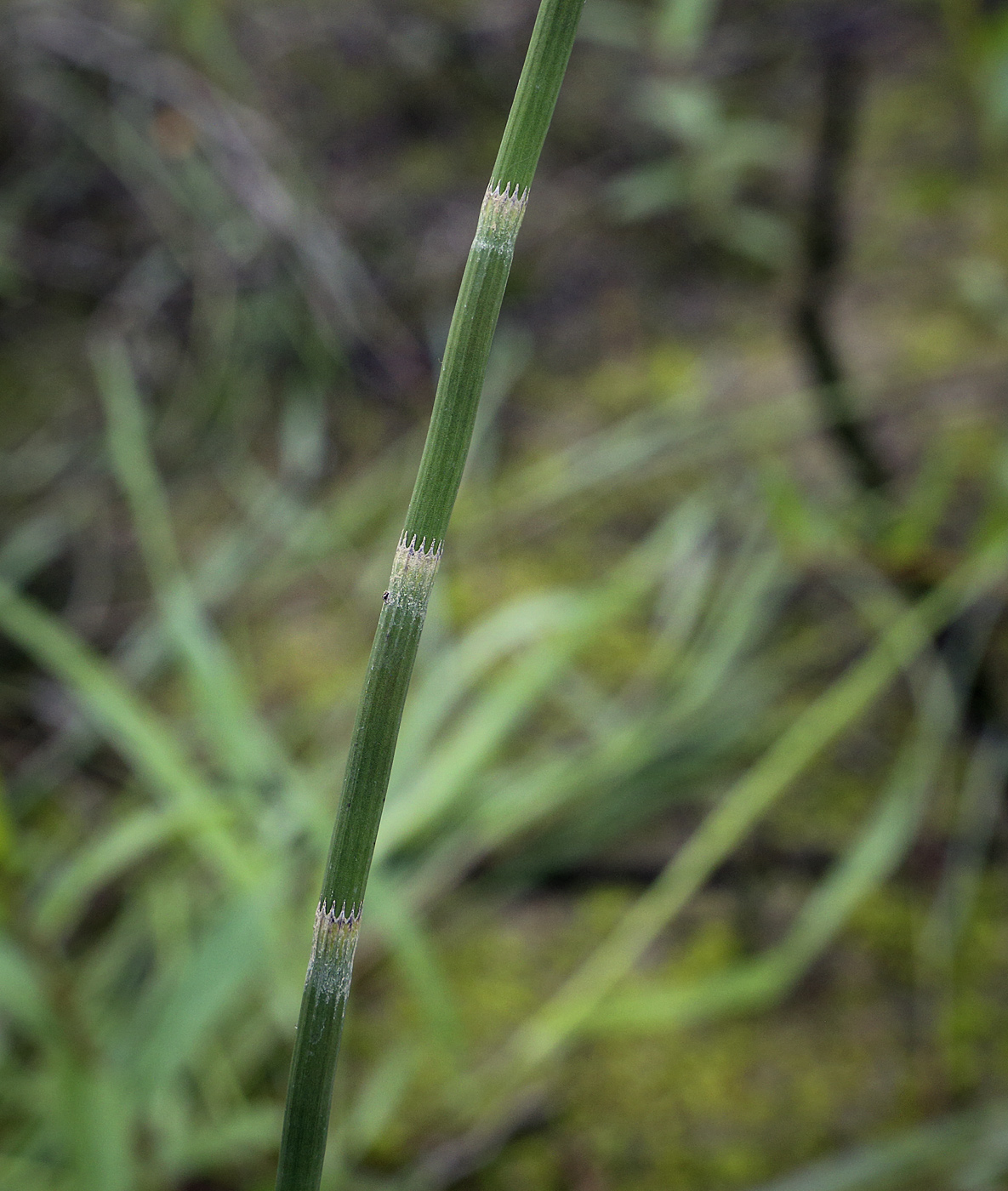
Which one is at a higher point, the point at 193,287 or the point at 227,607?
the point at 193,287

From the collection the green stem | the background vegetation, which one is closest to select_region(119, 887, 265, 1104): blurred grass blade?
the background vegetation

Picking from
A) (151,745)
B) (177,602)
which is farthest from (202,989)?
(177,602)

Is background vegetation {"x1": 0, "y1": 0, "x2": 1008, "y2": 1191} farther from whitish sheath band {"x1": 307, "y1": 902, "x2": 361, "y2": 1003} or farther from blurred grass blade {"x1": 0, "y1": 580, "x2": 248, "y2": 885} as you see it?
whitish sheath band {"x1": 307, "y1": 902, "x2": 361, "y2": 1003}

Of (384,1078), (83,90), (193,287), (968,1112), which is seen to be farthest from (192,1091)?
(83,90)

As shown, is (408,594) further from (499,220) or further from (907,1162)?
(907,1162)

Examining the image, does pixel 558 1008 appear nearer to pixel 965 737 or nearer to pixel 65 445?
pixel 965 737

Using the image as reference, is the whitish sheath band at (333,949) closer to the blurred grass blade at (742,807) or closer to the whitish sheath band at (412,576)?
the whitish sheath band at (412,576)
